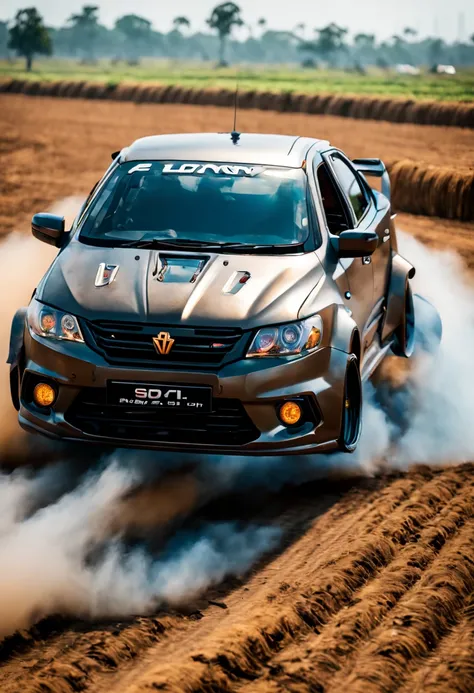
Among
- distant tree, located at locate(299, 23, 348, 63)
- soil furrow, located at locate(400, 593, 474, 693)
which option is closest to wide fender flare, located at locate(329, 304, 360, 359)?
soil furrow, located at locate(400, 593, 474, 693)

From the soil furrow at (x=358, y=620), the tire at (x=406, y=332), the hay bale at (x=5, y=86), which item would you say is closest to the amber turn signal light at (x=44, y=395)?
the soil furrow at (x=358, y=620)

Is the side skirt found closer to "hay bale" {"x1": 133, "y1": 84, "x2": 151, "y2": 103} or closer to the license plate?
the license plate

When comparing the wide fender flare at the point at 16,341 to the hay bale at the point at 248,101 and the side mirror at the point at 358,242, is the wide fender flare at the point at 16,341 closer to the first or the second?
the side mirror at the point at 358,242

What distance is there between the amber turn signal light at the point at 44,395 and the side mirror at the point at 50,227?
1.22 metres

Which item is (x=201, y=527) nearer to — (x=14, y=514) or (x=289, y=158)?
(x=14, y=514)

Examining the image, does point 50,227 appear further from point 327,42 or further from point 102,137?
point 327,42

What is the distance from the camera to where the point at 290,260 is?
714cm

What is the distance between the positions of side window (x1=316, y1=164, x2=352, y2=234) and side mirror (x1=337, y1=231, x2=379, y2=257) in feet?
2.40

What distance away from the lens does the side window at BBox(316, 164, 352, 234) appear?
813cm

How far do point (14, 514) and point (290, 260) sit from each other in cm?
199

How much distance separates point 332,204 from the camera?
323 inches

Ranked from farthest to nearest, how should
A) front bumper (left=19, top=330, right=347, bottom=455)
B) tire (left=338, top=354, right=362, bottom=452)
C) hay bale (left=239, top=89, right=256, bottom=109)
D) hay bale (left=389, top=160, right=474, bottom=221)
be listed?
hay bale (left=239, top=89, right=256, bottom=109) < hay bale (left=389, top=160, right=474, bottom=221) < tire (left=338, top=354, right=362, bottom=452) < front bumper (left=19, top=330, right=347, bottom=455)

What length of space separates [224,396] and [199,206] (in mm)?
1630

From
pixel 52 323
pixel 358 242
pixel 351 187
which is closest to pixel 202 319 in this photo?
pixel 52 323
